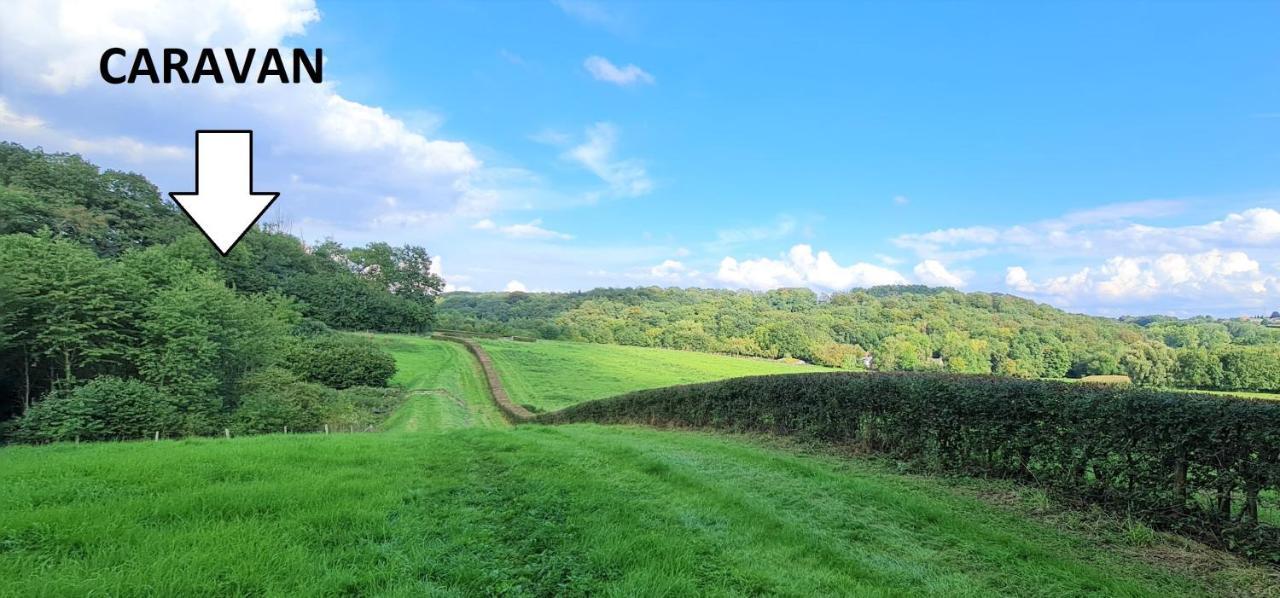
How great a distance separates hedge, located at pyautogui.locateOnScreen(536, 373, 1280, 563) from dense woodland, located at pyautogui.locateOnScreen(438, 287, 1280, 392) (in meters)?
2.06

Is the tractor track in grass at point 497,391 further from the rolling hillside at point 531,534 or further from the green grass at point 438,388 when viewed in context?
the rolling hillside at point 531,534

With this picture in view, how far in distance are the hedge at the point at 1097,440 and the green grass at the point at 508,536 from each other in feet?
2.55

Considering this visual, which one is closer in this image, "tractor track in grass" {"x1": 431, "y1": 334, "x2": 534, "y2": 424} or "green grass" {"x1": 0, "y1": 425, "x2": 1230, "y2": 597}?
"green grass" {"x1": 0, "y1": 425, "x2": 1230, "y2": 597}

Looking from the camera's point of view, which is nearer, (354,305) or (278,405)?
(278,405)

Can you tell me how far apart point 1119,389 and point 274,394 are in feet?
95.0

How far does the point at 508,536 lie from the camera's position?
361 cm

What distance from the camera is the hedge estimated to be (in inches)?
152

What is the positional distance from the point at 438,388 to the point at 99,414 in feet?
58.0

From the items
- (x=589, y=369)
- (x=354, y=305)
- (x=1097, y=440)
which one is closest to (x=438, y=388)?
(x=589, y=369)

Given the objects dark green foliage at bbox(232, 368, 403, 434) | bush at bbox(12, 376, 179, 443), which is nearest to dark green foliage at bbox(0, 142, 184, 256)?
dark green foliage at bbox(232, 368, 403, 434)

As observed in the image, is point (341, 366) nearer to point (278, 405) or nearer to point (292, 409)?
point (278, 405)

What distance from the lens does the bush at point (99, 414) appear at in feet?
56.0

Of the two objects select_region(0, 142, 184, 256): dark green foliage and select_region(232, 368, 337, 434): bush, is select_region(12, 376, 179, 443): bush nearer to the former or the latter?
select_region(232, 368, 337, 434): bush

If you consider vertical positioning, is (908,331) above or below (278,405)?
above
